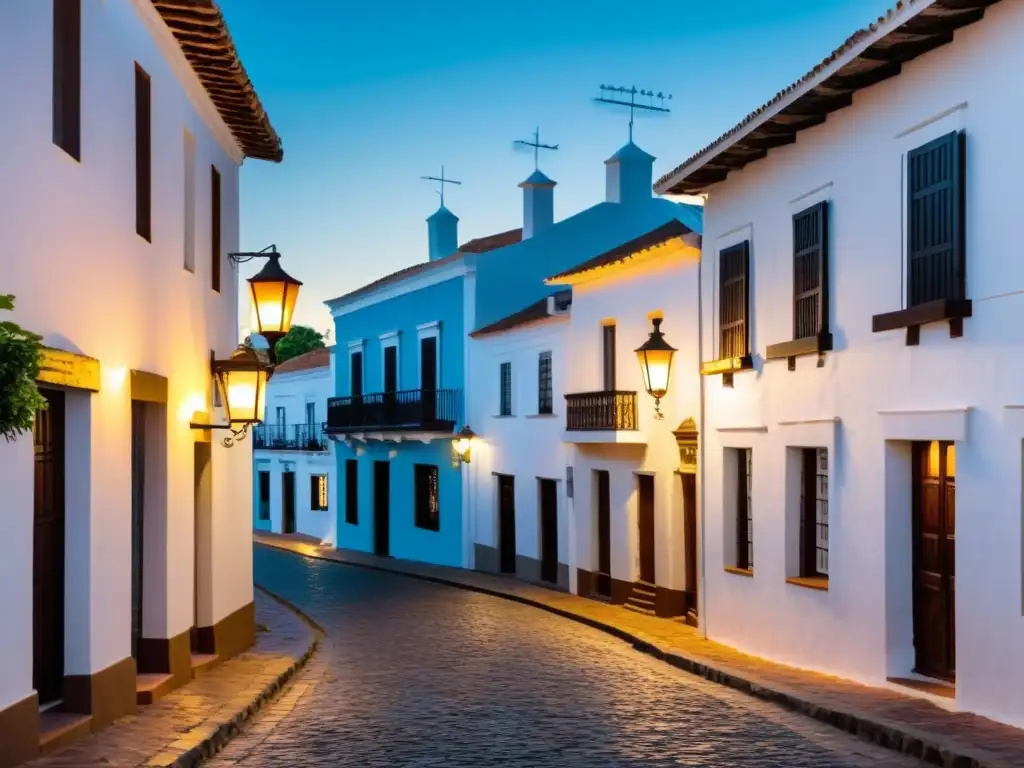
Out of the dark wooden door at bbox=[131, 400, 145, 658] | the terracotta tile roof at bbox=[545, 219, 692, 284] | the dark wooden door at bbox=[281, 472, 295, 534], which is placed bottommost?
the dark wooden door at bbox=[281, 472, 295, 534]

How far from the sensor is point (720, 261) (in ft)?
54.2

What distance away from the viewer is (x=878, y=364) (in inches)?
473

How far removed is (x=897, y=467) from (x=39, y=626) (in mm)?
7086

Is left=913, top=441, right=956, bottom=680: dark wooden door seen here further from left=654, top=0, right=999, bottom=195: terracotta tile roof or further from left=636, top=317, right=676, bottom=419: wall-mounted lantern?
left=636, top=317, right=676, bottom=419: wall-mounted lantern

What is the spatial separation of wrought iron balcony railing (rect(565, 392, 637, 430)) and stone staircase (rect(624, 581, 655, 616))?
2420 millimetres

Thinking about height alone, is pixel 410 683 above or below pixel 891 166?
below

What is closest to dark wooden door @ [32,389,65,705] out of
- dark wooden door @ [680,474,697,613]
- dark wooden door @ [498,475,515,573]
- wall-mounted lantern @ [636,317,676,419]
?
wall-mounted lantern @ [636,317,676,419]

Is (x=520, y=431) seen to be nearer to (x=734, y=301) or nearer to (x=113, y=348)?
(x=734, y=301)

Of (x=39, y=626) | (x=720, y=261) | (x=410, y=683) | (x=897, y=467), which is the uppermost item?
(x=720, y=261)

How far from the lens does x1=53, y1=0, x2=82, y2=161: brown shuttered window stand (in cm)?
905

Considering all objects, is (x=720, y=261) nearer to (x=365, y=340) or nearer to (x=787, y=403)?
(x=787, y=403)

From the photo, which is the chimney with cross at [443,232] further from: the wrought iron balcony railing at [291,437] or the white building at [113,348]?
the white building at [113,348]

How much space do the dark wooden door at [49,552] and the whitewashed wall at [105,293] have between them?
9 centimetres

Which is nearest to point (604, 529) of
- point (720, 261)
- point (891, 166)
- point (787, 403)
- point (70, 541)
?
point (720, 261)
